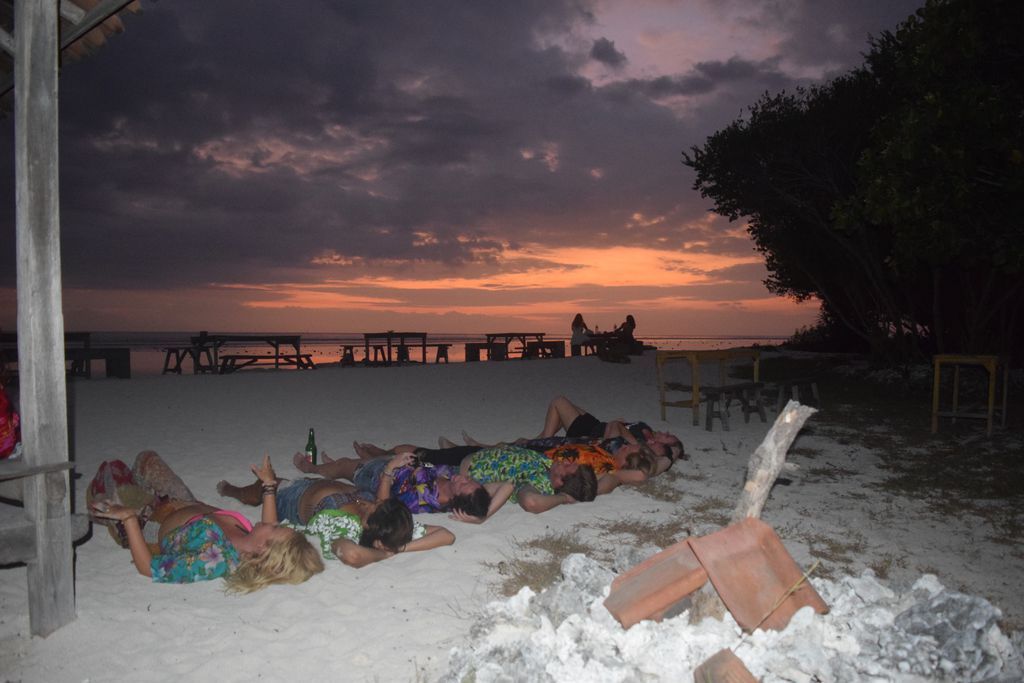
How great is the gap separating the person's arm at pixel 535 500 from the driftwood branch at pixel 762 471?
2545 millimetres

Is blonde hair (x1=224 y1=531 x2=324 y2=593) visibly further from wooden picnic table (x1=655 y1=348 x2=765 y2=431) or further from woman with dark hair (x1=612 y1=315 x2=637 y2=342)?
woman with dark hair (x1=612 y1=315 x2=637 y2=342)

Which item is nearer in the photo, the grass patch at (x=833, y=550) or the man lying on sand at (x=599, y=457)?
the grass patch at (x=833, y=550)

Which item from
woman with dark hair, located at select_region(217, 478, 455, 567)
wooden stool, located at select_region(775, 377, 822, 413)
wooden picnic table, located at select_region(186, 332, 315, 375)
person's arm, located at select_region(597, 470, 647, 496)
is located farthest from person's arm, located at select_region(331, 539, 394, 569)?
wooden picnic table, located at select_region(186, 332, 315, 375)

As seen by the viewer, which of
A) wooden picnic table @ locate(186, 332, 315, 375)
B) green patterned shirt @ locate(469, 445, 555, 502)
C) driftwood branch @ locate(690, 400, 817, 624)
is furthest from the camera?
wooden picnic table @ locate(186, 332, 315, 375)

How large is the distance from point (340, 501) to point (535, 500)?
1682 mm

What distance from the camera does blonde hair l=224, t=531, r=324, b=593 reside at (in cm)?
402

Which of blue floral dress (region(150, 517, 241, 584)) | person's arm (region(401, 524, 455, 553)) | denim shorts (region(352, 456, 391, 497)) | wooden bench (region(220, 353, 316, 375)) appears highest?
wooden bench (region(220, 353, 316, 375))

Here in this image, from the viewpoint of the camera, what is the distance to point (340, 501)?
495cm

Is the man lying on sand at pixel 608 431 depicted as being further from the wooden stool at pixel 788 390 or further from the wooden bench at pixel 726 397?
the wooden stool at pixel 788 390

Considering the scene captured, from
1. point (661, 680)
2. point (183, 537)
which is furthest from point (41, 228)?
point (661, 680)

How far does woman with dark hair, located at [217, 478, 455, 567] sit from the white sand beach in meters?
0.12

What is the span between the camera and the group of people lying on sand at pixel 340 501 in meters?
4.11

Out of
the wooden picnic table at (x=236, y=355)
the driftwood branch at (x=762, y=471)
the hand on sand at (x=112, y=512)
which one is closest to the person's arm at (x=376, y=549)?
the hand on sand at (x=112, y=512)

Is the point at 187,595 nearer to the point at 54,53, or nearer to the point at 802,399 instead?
the point at 54,53
